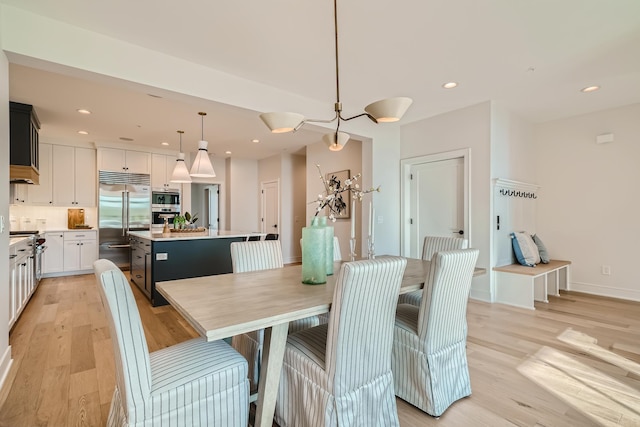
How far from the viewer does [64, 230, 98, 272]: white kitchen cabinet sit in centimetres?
574

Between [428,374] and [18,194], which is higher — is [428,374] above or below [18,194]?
below

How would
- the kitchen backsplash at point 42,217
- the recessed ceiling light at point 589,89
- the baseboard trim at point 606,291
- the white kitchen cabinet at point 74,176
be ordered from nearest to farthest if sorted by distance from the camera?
the recessed ceiling light at point 589,89 → the baseboard trim at point 606,291 → the kitchen backsplash at point 42,217 → the white kitchen cabinet at point 74,176

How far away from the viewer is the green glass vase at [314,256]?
184 cm

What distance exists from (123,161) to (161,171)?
721mm

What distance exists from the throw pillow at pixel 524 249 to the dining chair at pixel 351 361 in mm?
3512

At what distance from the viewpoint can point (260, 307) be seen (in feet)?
4.51

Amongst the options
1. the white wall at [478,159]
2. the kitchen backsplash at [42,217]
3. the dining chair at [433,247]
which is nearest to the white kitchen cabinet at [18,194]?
the kitchen backsplash at [42,217]

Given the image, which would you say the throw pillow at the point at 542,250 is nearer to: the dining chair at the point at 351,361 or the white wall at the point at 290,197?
the dining chair at the point at 351,361

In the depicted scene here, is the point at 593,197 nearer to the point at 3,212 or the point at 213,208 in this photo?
the point at 3,212

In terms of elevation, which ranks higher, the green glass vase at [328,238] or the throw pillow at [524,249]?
the green glass vase at [328,238]

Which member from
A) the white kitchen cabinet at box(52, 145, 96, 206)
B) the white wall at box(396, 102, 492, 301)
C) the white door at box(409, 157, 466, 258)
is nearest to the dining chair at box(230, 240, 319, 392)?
the white wall at box(396, 102, 492, 301)

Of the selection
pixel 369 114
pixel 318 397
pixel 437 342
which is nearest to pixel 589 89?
pixel 369 114

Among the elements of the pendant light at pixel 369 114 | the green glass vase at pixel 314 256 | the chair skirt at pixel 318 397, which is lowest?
the chair skirt at pixel 318 397

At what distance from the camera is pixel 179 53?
2.76 m
